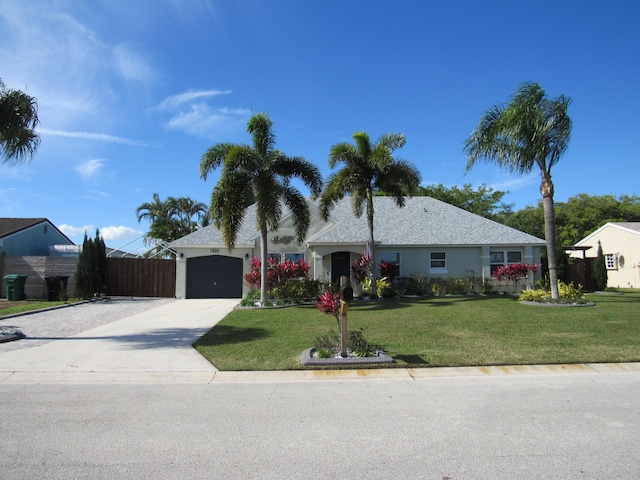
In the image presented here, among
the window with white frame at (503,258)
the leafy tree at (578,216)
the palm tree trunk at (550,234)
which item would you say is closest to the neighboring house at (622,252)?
the leafy tree at (578,216)

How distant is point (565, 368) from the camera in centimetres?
771

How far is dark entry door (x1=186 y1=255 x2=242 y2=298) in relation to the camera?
2208 cm

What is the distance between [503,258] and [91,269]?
67.2 feet

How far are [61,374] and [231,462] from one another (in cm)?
507

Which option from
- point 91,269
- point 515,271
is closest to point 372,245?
point 515,271

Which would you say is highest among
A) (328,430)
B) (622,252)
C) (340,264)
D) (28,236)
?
(28,236)

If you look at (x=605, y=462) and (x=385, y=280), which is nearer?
(x=605, y=462)

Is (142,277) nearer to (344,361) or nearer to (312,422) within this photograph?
(344,361)

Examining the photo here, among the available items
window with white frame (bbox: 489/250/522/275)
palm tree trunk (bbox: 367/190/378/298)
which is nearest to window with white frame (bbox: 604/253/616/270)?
window with white frame (bbox: 489/250/522/275)

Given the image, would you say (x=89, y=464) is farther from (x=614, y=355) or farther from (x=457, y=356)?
(x=614, y=355)

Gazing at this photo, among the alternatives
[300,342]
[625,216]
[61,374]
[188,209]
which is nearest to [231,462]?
[61,374]

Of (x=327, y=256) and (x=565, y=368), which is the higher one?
(x=327, y=256)

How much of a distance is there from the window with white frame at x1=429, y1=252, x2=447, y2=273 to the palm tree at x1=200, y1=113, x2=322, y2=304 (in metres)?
8.05

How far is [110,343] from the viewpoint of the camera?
403 inches
